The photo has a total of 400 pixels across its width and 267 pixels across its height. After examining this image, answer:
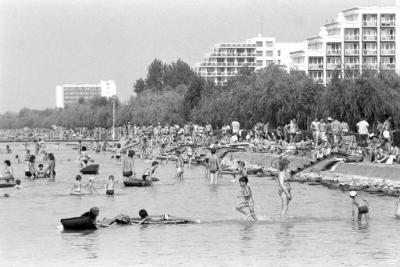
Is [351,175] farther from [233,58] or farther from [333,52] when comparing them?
[233,58]

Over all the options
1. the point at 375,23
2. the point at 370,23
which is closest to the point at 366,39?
the point at 370,23

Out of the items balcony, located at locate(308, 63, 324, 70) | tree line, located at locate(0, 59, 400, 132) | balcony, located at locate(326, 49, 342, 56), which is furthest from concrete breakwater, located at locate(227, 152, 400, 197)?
balcony, located at locate(308, 63, 324, 70)

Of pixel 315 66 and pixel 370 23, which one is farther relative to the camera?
pixel 315 66

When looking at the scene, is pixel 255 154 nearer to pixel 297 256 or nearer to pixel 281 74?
pixel 281 74

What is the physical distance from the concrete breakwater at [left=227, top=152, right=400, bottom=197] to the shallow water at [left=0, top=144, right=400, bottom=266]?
57.6 inches

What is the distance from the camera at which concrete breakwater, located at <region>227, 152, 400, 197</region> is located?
134 ft

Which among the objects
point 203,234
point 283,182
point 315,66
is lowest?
point 203,234

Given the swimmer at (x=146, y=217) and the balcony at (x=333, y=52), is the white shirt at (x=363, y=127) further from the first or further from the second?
the balcony at (x=333, y=52)

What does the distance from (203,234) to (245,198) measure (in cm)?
219

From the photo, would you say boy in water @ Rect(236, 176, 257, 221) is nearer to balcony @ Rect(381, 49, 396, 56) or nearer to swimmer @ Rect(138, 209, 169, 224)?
swimmer @ Rect(138, 209, 169, 224)

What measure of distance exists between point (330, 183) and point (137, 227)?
1890 centimetres

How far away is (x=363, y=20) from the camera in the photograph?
12525 centimetres

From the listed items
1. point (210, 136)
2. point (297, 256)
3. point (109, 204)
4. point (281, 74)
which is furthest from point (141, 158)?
point (297, 256)

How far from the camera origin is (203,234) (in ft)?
85.7
